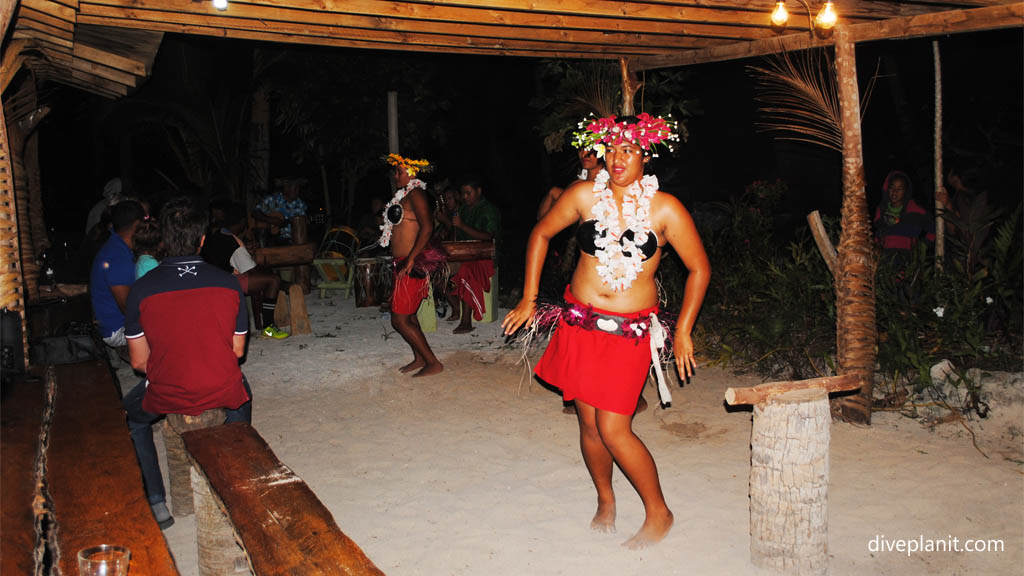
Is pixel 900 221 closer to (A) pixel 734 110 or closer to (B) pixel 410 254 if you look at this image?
(B) pixel 410 254

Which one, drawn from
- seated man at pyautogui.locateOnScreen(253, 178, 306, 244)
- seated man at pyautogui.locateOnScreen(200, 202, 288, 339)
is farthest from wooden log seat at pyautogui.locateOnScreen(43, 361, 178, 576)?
seated man at pyautogui.locateOnScreen(253, 178, 306, 244)

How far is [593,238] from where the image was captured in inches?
130

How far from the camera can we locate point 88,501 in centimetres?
248

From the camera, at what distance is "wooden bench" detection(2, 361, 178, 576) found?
2109mm

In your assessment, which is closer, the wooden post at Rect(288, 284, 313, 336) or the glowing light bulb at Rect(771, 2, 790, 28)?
the glowing light bulb at Rect(771, 2, 790, 28)

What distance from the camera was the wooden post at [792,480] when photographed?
2.93 m

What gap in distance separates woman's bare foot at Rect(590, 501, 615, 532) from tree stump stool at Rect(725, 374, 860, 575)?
2.24ft

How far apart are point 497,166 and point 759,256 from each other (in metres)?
13.6

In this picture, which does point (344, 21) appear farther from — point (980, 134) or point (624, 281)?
point (980, 134)

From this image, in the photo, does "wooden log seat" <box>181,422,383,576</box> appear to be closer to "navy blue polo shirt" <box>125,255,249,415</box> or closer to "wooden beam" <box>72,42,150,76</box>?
"navy blue polo shirt" <box>125,255,249,415</box>

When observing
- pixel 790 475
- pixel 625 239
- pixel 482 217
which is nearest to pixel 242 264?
pixel 482 217

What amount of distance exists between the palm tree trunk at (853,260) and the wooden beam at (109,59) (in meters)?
4.87

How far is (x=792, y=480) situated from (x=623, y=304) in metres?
1.00

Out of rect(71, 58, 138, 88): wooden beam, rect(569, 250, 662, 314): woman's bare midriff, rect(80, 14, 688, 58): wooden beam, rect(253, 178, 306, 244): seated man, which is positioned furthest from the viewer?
rect(253, 178, 306, 244): seated man
